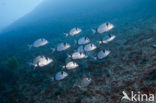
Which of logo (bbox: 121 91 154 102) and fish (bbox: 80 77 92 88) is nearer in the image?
logo (bbox: 121 91 154 102)

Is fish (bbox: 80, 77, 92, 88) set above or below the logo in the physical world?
above

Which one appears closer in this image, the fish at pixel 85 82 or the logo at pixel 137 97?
the logo at pixel 137 97

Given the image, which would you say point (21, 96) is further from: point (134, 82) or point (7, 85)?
point (134, 82)

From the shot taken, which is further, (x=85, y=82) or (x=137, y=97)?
(x=85, y=82)

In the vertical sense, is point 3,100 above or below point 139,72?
below

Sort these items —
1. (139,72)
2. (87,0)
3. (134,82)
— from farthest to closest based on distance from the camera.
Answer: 1. (87,0)
2. (139,72)
3. (134,82)

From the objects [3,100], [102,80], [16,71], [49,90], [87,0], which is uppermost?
[87,0]

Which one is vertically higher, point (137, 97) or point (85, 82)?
point (85, 82)

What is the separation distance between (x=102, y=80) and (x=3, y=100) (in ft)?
19.3

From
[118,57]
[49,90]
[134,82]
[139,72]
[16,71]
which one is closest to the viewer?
[134,82]

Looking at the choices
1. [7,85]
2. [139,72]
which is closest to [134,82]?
[139,72]

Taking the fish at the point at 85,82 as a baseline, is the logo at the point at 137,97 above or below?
below

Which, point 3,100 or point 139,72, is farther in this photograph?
point 3,100

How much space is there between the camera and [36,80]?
9.65 meters
